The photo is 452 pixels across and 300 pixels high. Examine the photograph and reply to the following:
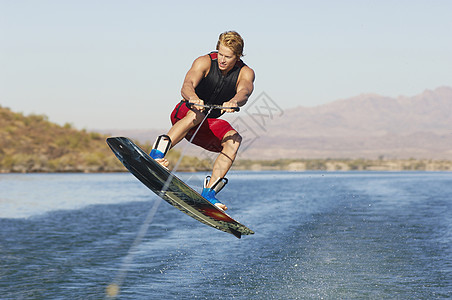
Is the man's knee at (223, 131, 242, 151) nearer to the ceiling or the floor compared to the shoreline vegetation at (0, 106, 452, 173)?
nearer to the ceiling

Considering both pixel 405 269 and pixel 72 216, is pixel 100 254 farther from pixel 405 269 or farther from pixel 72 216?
pixel 72 216

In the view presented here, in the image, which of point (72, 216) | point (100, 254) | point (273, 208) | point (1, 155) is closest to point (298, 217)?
point (273, 208)

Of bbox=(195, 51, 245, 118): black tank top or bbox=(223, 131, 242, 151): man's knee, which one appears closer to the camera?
bbox=(195, 51, 245, 118): black tank top

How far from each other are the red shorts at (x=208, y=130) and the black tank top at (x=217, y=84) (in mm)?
225

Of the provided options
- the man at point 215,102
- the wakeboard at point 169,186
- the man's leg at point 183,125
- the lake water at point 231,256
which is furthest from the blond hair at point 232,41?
the lake water at point 231,256

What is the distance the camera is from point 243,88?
8.16 metres

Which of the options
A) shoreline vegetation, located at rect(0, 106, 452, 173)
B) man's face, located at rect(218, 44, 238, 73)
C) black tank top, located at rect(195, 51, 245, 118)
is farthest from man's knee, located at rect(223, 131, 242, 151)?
shoreline vegetation, located at rect(0, 106, 452, 173)

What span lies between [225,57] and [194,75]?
0.50 m

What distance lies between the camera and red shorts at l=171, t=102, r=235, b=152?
8.54 m

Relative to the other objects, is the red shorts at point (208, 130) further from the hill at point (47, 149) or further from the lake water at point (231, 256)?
the hill at point (47, 149)

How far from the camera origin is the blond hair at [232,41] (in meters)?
8.14

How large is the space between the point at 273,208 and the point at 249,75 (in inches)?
1144

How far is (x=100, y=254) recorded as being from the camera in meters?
18.9

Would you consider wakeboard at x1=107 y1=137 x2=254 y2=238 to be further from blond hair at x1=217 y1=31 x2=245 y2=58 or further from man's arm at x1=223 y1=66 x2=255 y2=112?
blond hair at x1=217 y1=31 x2=245 y2=58
